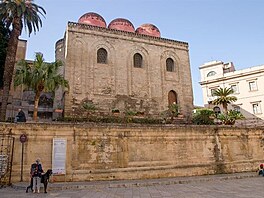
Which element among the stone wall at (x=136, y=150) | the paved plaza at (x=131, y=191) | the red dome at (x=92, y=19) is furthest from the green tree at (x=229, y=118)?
the red dome at (x=92, y=19)

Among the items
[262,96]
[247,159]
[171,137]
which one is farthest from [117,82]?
[262,96]

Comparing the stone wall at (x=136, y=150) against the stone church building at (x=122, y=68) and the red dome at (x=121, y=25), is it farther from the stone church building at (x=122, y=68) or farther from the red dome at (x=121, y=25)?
the red dome at (x=121, y=25)

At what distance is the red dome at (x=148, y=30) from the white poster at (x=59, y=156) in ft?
51.5

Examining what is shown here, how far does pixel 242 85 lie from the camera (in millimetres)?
33812

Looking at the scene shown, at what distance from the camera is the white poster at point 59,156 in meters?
12.2

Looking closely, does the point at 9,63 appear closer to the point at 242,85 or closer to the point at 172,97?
the point at 172,97

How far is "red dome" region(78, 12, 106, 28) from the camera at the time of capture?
885 inches

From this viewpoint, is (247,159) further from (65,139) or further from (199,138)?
(65,139)

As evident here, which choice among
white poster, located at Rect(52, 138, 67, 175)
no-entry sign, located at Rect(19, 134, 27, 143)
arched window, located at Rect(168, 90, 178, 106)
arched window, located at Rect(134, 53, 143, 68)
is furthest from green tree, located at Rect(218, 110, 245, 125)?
no-entry sign, located at Rect(19, 134, 27, 143)

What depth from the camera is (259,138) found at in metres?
17.8

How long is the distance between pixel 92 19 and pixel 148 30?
5.87 metres

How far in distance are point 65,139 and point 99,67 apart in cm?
1007

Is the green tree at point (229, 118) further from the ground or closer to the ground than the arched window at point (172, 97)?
closer to the ground

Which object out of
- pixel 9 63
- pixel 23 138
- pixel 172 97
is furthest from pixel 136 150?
pixel 172 97
